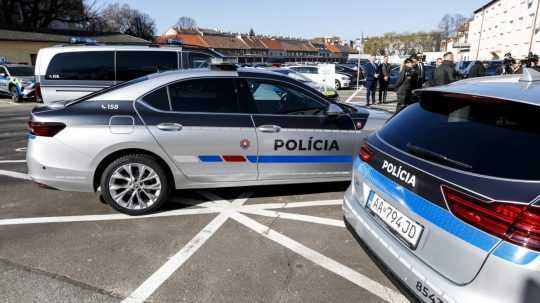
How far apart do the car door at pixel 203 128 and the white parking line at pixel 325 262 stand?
599mm

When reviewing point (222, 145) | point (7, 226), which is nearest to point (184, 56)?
point (222, 145)

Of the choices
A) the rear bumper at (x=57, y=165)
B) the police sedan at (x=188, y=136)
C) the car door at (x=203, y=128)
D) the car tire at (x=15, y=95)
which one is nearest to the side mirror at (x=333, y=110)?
the police sedan at (x=188, y=136)

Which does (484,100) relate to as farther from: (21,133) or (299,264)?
(21,133)

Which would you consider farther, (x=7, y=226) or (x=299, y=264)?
(x=7, y=226)

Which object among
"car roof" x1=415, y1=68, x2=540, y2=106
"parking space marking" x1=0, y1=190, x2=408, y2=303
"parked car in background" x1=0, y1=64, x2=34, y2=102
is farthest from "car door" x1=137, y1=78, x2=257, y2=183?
"parked car in background" x1=0, y1=64, x2=34, y2=102

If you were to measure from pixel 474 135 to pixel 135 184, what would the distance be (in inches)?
128

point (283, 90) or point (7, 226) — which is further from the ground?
point (283, 90)

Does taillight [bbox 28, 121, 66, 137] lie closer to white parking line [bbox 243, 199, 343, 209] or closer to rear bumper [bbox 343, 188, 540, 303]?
white parking line [bbox 243, 199, 343, 209]

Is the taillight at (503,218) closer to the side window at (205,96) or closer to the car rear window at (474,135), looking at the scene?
the car rear window at (474,135)

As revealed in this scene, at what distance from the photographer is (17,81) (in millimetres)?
16141

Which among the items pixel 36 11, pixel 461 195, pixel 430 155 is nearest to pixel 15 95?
pixel 430 155

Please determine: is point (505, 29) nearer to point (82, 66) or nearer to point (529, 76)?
point (82, 66)

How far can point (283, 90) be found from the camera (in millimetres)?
4418

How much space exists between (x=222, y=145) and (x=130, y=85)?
4.03ft
